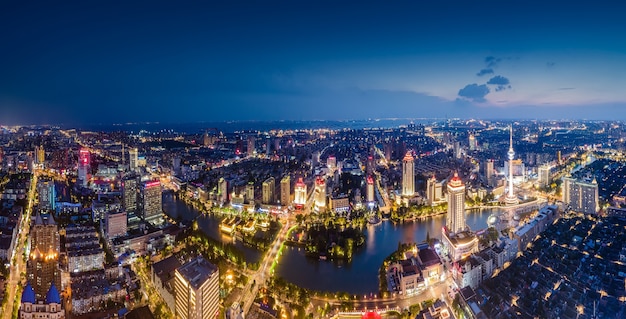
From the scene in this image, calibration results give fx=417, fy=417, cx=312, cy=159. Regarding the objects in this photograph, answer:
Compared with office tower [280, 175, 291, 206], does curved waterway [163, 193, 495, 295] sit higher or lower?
lower

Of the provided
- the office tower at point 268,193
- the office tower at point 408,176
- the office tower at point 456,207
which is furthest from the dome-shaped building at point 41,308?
the office tower at point 408,176

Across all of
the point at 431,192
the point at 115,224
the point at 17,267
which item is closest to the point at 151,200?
the point at 115,224

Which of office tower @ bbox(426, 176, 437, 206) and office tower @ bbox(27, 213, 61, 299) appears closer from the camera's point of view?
office tower @ bbox(27, 213, 61, 299)

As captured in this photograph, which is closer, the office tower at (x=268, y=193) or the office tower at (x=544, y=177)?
the office tower at (x=268, y=193)

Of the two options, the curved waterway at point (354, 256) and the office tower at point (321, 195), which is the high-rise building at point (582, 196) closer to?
the curved waterway at point (354, 256)

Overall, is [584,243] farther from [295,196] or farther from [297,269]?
[295,196]

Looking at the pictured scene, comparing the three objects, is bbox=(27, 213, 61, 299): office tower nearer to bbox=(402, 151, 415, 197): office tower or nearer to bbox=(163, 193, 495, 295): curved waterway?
bbox=(163, 193, 495, 295): curved waterway

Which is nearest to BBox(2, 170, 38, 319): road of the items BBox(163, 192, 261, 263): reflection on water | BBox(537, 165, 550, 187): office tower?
BBox(163, 192, 261, 263): reflection on water
